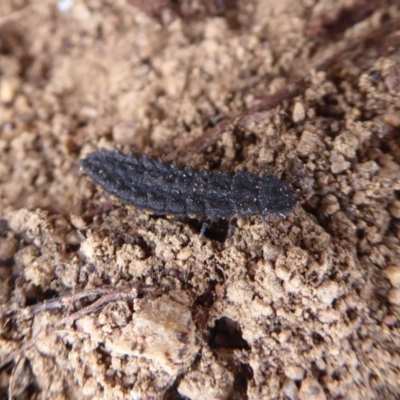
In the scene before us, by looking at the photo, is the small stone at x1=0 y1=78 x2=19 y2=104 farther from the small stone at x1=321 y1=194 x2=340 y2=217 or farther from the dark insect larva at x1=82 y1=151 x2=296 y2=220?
the small stone at x1=321 y1=194 x2=340 y2=217

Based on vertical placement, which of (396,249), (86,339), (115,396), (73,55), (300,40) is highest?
(300,40)

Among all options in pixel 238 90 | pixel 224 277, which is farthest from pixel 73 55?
pixel 224 277

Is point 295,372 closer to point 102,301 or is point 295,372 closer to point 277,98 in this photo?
point 102,301

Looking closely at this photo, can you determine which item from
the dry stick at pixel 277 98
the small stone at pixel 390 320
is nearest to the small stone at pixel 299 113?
the dry stick at pixel 277 98

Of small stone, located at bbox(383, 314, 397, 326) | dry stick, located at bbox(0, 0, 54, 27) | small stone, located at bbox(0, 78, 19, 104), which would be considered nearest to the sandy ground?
small stone, located at bbox(383, 314, 397, 326)

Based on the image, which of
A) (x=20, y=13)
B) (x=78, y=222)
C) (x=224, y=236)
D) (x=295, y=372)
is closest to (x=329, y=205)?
(x=224, y=236)

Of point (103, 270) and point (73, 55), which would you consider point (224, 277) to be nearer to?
point (103, 270)

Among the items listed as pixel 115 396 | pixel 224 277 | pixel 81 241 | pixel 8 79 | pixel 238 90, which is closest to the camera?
pixel 115 396
